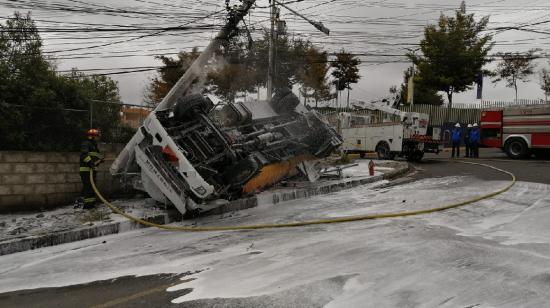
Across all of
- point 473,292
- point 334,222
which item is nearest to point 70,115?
point 334,222

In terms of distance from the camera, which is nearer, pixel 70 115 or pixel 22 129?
pixel 22 129

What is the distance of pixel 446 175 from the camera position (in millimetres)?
14328

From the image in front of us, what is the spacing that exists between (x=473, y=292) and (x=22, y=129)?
8531mm

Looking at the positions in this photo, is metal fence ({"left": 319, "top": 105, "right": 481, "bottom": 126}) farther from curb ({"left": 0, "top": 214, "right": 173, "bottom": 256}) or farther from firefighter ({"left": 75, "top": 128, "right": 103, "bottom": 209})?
curb ({"left": 0, "top": 214, "right": 173, "bottom": 256})

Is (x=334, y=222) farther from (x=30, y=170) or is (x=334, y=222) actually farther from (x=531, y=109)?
(x=531, y=109)

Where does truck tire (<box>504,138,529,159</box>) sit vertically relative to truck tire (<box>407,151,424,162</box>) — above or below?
above

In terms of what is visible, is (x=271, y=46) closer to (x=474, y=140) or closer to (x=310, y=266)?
(x=474, y=140)

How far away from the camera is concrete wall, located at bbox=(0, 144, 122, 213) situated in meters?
8.51

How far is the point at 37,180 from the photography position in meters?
8.88

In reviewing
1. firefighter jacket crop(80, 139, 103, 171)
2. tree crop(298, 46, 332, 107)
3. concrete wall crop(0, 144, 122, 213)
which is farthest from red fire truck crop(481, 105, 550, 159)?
firefighter jacket crop(80, 139, 103, 171)

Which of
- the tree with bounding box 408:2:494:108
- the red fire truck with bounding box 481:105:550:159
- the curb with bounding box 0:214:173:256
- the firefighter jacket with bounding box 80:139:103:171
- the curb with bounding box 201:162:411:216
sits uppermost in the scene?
the tree with bounding box 408:2:494:108

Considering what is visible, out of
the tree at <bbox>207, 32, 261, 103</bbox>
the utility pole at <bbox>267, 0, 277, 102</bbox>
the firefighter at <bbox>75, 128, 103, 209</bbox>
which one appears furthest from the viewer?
the utility pole at <bbox>267, 0, 277, 102</bbox>

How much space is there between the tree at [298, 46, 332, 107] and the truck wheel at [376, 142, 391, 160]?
4.71 m

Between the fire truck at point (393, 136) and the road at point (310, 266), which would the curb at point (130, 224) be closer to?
the road at point (310, 266)
